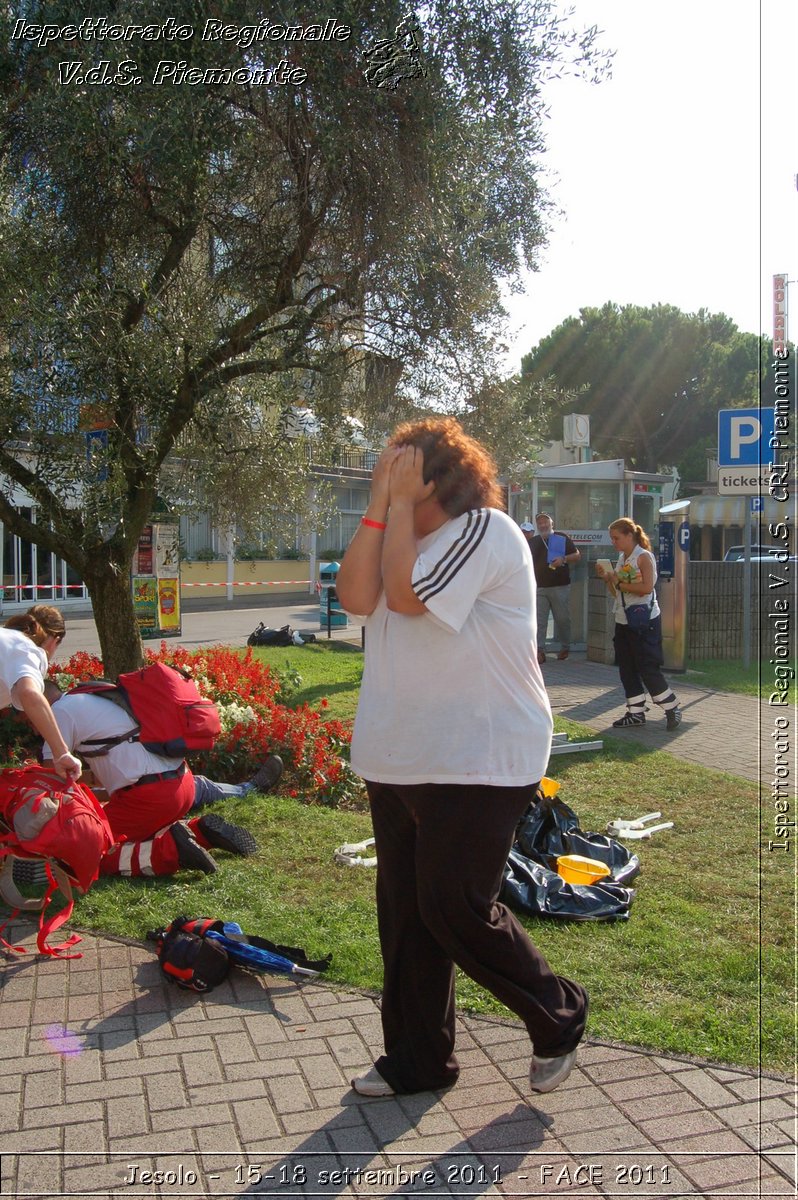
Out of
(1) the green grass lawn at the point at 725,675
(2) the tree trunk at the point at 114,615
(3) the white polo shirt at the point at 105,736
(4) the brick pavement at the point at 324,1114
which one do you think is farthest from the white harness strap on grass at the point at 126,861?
(1) the green grass lawn at the point at 725,675

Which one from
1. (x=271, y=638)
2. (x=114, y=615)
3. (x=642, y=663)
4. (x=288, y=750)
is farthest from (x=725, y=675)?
(x=114, y=615)

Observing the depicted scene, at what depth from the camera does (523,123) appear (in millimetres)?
7055

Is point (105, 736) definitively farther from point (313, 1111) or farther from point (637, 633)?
point (637, 633)

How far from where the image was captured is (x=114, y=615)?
Answer: 7.59m

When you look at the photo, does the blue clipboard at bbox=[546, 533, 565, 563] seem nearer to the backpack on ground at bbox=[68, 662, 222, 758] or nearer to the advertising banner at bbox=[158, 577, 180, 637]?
the advertising banner at bbox=[158, 577, 180, 637]

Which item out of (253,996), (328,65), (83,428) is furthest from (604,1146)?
(328,65)

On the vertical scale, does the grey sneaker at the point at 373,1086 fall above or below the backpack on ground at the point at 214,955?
below

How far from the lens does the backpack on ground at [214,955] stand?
3.69 meters

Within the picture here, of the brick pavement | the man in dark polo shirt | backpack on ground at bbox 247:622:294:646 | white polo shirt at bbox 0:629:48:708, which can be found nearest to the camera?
the brick pavement

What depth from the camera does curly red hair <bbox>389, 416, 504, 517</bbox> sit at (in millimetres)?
2852

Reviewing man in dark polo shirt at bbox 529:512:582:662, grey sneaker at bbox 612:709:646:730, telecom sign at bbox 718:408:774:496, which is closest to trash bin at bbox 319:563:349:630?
man in dark polo shirt at bbox 529:512:582:662

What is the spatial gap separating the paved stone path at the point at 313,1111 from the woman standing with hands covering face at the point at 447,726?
0.60ft

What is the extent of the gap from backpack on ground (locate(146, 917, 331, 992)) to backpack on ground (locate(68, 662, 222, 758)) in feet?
3.93

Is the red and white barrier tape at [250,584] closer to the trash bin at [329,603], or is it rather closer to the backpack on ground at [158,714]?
the trash bin at [329,603]
